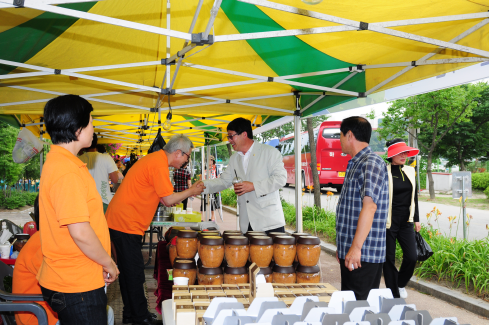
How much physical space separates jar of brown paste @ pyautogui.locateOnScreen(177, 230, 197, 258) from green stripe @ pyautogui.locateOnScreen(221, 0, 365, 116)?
6.84 ft

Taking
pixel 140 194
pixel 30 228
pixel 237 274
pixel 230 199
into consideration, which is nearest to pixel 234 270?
pixel 237 274

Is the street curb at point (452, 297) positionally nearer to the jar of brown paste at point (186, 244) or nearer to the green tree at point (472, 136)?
the jar of brown paste at point (186, 244)

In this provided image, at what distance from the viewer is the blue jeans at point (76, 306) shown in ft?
5.98

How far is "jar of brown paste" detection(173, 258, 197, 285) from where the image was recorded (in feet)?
8.09

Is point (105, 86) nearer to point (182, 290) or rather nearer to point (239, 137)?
point (239, 137)

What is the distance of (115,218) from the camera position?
3533 millimetres

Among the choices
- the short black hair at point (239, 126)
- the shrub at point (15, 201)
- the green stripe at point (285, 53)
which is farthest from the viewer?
the shrub at point (15, 201)

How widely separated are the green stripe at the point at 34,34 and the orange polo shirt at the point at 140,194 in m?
1.45

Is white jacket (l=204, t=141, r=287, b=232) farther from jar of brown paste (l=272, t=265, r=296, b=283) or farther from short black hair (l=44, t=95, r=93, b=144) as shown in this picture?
short black hair (l=44, t=95, r=93, b=144)

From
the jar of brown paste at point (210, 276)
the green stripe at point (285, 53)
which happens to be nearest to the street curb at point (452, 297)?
the green stripe at point (285, 53)

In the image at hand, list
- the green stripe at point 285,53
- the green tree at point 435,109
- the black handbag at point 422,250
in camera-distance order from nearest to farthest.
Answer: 1. the green stripe at point 285,53
2. the black handbag at point 422,250
3. the green tree at point 435,109

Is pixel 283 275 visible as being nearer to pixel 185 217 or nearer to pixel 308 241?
pixel 308 241

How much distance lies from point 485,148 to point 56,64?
2348 cm

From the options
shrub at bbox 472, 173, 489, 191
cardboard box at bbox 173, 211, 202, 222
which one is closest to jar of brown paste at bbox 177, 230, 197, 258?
cardboard box at bbox 173, 211, 202, 222
